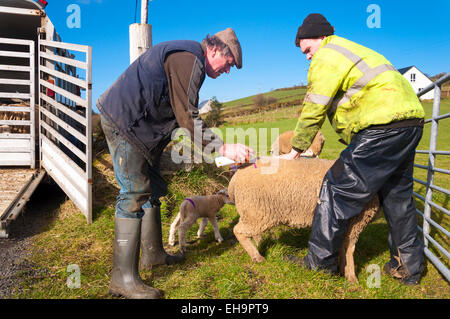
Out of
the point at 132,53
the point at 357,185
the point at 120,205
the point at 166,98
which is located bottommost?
the point at 120,205

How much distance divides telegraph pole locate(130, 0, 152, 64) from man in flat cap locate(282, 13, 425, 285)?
386 centimetres

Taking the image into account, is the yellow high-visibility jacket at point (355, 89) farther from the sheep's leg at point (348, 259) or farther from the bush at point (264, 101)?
the bush at point (264, 101)

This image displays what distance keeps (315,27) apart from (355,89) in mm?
766

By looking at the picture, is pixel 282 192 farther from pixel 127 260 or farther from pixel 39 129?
pixel 39 129

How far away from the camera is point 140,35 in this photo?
6004mm

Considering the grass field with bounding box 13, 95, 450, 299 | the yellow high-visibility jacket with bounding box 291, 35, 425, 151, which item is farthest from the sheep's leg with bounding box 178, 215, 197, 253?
the yellow high-visibility jacket with bounding box 291, 35, 425, 151

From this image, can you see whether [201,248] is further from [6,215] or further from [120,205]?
[6,215]

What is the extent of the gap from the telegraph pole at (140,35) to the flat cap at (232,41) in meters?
3.77

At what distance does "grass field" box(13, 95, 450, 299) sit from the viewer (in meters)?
3.00

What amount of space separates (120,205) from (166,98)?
1.10 m

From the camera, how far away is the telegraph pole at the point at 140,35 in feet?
19.7

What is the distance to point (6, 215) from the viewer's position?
4.63 metres

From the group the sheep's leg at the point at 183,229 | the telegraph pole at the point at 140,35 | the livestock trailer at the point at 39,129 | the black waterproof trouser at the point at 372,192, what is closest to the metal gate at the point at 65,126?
the livestock trailer at the point at 39,129
